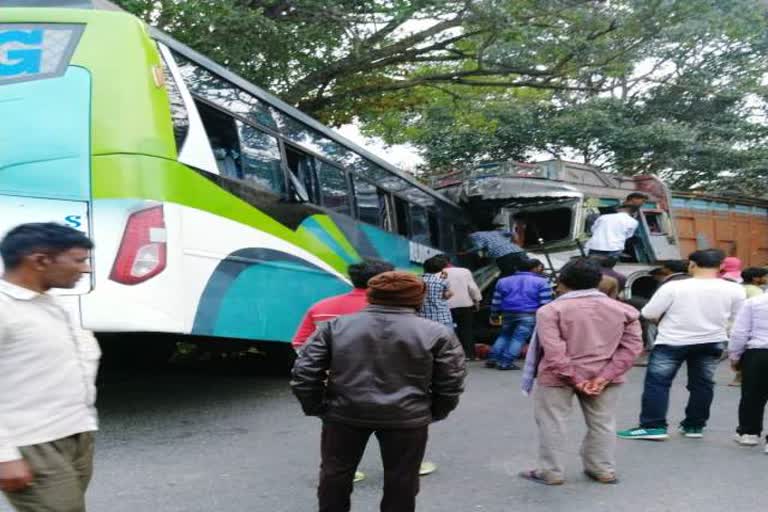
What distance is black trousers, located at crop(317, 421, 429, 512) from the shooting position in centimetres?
319

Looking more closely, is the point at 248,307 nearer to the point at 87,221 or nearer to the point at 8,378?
the point at 87,221

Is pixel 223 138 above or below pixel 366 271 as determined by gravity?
above

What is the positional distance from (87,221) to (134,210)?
30 cm

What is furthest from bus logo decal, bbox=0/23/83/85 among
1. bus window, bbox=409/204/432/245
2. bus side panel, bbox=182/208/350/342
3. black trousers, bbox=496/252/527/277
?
black trousers, bbox=496/252/527/277

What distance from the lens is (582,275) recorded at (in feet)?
14.6

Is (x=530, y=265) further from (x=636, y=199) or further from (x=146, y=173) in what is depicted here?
(x=146, y=173)

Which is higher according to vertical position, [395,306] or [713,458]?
[395,306]

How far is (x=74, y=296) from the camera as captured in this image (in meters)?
4.65

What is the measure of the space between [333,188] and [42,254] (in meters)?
5.19

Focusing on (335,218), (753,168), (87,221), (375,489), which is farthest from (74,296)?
(753,168)

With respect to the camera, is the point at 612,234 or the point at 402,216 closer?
the point at 402,216

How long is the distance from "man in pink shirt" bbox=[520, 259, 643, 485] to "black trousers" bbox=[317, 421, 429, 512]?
4.54 ft

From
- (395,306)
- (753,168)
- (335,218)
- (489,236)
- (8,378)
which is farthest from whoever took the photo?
(753,168)

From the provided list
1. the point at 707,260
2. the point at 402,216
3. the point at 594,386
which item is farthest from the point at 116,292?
the point at 402,216
